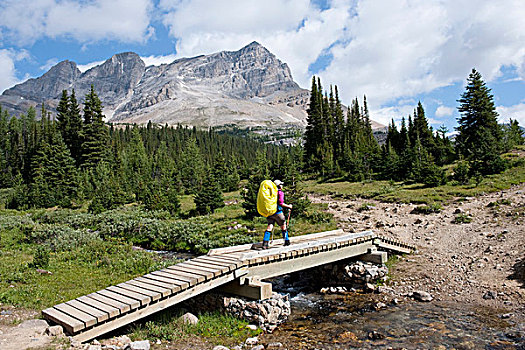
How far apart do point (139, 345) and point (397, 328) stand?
7.08 m

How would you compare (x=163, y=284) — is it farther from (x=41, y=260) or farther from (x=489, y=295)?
(x=489, y=295)

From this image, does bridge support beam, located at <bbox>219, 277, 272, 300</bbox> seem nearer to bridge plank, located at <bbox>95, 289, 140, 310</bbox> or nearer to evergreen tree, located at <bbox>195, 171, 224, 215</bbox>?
bridge plank, located at <bbox>95, 289, 140, 310</bbox>

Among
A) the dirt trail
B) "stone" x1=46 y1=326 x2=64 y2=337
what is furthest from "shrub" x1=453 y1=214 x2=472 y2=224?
"stone" x1=46 y1=326 x2=64 y2=337

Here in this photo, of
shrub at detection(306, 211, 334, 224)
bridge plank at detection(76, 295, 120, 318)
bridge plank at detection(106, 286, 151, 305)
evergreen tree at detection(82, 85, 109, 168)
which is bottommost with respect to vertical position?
shrub at detection(306, 211, 334, 224)

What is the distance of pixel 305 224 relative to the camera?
24297mm

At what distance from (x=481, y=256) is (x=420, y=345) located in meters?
8.35

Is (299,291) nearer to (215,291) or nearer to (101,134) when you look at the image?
(215,291)

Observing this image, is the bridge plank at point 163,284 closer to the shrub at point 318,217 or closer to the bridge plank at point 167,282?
the bridge plank at point 167,282

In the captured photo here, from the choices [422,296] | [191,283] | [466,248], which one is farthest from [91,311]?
[466,248]

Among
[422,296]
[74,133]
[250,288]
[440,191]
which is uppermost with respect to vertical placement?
[74,133]

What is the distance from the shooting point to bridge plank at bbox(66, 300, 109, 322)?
7789mm

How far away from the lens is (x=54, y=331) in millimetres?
7512

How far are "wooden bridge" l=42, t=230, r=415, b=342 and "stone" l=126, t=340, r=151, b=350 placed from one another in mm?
636

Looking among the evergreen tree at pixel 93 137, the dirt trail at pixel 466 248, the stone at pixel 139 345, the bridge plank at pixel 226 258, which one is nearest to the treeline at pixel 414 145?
the dirt trail at pixel 466 248
